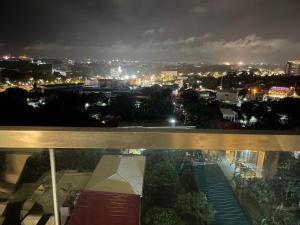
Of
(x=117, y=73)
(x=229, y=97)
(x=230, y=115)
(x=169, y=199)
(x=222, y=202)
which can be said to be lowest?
(x=230, y=115)

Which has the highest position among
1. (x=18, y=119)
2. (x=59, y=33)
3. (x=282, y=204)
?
(x=59, y=33)

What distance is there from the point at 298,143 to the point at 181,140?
0.97 ft

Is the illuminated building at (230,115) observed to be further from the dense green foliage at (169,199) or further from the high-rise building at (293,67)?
the high-rise building at (293,67)

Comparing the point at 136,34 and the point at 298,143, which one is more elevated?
the point at 136,34

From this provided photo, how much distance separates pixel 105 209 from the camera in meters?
1.04

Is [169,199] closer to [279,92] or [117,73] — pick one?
[279,92]

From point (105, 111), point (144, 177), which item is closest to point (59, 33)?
point (105, 111)

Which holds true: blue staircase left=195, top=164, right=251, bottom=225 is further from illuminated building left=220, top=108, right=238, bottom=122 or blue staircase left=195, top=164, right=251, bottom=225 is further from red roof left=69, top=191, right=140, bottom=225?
illuminated building left=220, top=108, right=238, bottom=122

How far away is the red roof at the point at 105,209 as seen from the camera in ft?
3.31

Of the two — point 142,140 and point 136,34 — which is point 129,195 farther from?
point 136,34

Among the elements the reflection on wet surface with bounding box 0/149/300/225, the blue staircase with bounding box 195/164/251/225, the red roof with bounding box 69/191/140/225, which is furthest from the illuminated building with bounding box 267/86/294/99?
the red roof with bounding box 69/191/140/225

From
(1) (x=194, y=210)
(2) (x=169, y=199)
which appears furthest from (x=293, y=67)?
(1) (x=194, y=210)

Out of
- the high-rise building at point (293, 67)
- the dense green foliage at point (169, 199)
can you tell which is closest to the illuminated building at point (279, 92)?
the high-rise building at point (293, 67)

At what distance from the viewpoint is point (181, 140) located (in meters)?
0.71
